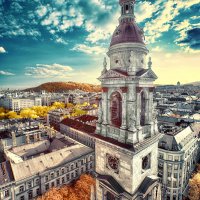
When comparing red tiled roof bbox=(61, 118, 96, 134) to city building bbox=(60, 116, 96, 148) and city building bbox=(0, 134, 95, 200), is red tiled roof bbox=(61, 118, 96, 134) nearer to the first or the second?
city building bbox=(60, 116, 96, 148)

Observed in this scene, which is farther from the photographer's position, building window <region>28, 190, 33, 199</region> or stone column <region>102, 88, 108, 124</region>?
building window <region>28, 190, 33, 199</region>

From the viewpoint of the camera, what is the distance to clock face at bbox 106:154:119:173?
17.0 m

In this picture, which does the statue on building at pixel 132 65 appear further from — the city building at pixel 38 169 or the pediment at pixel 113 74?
the city building at pixel 38 169

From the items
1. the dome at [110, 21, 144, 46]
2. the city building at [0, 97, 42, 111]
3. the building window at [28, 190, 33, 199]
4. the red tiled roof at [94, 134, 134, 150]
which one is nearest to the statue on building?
the dome at [110, 21, 144, 46]

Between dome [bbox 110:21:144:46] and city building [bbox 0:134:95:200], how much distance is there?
36.5 m

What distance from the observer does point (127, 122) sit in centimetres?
1609

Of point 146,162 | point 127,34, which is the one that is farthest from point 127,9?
point 146,162

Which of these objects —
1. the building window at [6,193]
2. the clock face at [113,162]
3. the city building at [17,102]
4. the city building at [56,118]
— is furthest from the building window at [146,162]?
the city building at [17,102]

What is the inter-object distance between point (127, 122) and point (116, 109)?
8.57ft

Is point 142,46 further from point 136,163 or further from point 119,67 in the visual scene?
point 136,163

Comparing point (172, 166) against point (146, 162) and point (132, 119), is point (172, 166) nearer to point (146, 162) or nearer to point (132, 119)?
point (146, 162)

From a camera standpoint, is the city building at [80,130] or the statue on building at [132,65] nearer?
the statue on building at [132,65]

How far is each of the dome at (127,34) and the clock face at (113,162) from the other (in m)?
13.5

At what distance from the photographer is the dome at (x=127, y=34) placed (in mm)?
15881
